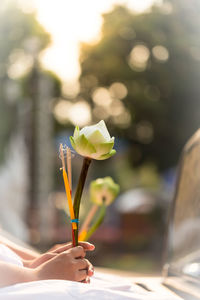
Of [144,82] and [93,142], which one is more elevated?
[144,82]

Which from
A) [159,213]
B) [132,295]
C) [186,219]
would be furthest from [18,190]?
[132,295]

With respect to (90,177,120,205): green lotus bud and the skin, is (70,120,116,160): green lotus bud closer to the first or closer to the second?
the skin

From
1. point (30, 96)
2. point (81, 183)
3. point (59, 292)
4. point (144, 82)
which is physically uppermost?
point (144, 82)

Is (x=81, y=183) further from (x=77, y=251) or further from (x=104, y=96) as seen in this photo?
(x=104, y=96)

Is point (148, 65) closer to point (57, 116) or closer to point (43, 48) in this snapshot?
point (43, 48)

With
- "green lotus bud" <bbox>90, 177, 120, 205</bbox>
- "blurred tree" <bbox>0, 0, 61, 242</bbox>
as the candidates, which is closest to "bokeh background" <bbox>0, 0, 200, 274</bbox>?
"blurred tree" <bbox>0, 0, 61, 242</bbox>

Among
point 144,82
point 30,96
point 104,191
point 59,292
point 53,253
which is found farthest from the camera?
point 144,82

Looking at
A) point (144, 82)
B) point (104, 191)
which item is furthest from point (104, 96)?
point (104, 191)
